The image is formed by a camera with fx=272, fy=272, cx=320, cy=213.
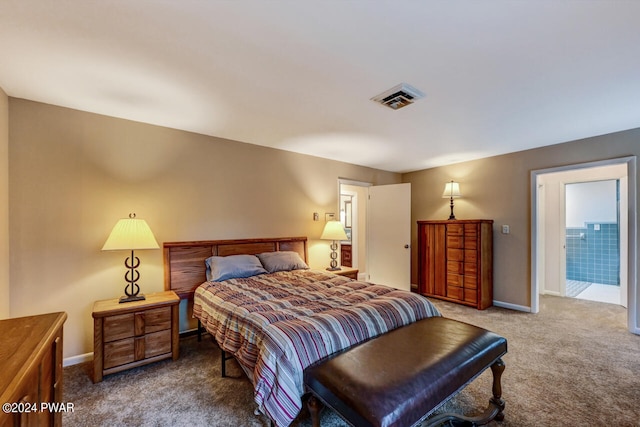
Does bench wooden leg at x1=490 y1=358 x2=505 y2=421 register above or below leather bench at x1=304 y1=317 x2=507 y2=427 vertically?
below

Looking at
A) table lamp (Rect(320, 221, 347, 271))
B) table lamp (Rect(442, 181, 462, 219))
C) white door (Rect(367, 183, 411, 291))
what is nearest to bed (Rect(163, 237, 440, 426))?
table lamp (Rect(320, 221, 347, 271))

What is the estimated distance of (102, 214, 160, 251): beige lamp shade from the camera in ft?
7.92

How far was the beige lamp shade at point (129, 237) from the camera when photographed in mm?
2414

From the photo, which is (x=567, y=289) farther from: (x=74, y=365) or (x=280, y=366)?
(x=74, y=365)

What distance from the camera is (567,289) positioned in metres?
5.05

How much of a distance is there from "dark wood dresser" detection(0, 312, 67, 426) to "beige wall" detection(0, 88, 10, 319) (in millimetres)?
1523

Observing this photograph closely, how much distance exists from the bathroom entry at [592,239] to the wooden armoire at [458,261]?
216cm

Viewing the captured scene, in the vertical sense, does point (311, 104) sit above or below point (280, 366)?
A: above

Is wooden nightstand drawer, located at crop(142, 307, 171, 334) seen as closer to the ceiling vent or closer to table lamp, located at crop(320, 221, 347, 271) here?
table lamp, located at crop(320, 221, 347, 271)

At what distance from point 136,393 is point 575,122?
488cm

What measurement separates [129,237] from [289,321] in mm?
1742

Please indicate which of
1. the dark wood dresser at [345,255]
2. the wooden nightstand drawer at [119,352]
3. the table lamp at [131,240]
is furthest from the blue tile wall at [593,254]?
the wooden nightstand drawer at [119,352]

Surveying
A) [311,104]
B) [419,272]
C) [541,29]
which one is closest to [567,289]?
[419,272]

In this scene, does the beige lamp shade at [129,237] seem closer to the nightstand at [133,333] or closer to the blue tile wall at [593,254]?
the nightstand at [133,333]
